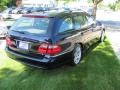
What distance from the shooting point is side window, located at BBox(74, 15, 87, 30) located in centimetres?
703

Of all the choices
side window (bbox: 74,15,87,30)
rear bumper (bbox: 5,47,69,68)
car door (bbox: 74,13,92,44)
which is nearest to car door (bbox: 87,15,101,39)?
car door (bbox: 74,13,92,44)

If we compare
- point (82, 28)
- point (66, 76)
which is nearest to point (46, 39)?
point (66, 76)

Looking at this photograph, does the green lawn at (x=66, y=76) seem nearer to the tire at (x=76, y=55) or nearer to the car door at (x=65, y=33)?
the tire at (x=76, y=55)

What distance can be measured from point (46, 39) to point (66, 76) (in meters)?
1.21

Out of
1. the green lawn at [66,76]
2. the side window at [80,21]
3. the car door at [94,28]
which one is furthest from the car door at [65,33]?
the car door at [94,28]

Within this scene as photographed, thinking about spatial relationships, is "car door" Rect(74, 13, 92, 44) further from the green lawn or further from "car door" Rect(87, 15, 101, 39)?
the green lawn

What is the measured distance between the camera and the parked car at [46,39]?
5688mm

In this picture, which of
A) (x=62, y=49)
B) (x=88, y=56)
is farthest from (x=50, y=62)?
(x=88, y=56)

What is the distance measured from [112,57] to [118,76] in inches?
70.6

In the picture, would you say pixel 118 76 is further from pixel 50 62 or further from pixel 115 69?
→ pixel 50 62

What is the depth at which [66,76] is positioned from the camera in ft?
20.2

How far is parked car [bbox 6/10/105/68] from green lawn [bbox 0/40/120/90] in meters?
0.40

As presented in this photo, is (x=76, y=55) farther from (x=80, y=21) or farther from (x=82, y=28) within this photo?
(x=80, y=21)

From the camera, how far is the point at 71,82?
575cm
